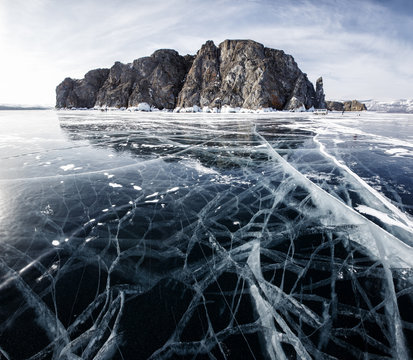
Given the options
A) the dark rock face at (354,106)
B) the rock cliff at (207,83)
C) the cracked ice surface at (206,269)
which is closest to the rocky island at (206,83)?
the rock cliff at (207,83)

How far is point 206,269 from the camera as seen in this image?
6.60 ft

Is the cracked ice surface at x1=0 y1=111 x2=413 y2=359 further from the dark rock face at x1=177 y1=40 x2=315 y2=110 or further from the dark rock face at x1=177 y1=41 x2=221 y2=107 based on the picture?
the dark rock face at x1=177 y1=41 x2=221 y2=107

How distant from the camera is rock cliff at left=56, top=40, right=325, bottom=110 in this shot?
71.6 meters

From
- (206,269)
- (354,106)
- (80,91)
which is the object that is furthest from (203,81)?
(206,269)

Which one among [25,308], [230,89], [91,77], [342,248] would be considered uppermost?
[91,77]

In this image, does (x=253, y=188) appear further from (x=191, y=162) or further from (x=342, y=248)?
(x=191, y=162)

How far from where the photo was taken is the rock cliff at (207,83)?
2820 inches

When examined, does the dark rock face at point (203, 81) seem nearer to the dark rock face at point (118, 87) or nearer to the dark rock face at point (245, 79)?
the dark rock face at point (245, 79)

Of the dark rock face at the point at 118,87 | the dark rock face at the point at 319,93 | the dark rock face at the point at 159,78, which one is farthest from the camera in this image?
the dark rock face at the point at 118,87

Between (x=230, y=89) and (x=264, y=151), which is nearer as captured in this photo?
(x=264, y=151)

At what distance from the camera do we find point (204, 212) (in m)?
3.04

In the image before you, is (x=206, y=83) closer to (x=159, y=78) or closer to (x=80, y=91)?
(x=159, y=78)

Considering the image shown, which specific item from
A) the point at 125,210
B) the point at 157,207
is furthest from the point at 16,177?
the point at 157,207

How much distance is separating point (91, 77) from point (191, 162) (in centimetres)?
14882
